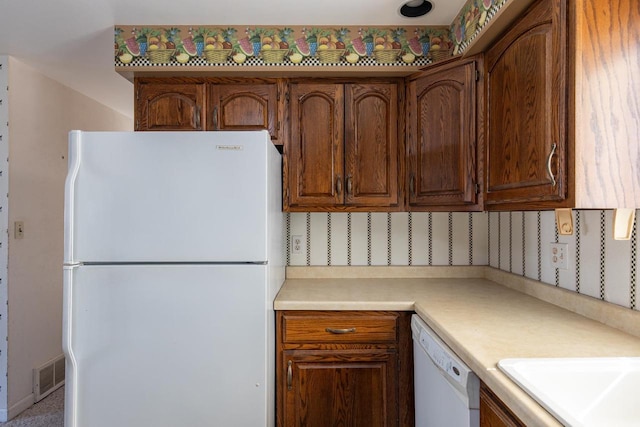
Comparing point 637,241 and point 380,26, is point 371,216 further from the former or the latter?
point 637,241

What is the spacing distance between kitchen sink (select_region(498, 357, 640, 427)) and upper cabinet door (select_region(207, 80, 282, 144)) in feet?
4.86

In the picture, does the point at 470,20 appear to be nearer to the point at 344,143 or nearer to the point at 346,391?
the point at 344,143

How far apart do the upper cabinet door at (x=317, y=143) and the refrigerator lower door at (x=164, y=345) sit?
66cm

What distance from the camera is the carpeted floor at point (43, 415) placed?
7.01 ft

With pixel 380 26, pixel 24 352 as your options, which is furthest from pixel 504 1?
pixel 24 352

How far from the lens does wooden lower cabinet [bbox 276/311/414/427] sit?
1589mm

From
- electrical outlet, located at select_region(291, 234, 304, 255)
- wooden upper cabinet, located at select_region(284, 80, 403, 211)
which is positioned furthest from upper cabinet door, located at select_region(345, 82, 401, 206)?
electrical outlet, located at select_region(291, 234, 304, 255)

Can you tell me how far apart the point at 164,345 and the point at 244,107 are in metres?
1.21

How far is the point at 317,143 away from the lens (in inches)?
74.5

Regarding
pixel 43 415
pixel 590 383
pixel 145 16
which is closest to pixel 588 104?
pixel 590 383

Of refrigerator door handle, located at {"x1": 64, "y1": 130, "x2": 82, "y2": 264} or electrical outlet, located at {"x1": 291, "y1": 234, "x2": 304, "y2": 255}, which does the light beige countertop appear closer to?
electrical outlet, located at {"x1": 291, "y1": 234, "x2": 304, "y2": 255}

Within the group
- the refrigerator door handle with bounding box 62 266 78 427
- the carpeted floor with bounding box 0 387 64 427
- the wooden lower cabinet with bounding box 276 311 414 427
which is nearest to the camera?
the refrigerator door handle with bounding box 62 266 78 427

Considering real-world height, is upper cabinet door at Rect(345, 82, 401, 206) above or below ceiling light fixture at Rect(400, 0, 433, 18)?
below

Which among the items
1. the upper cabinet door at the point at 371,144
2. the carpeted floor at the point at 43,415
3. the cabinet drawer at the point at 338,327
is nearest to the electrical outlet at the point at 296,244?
the upper cabinet door at the point at 371,144
